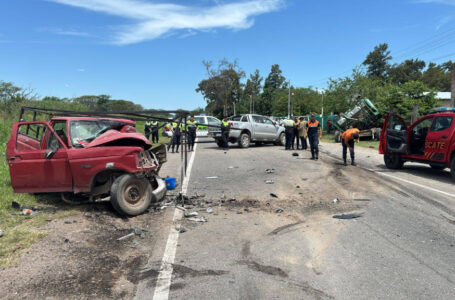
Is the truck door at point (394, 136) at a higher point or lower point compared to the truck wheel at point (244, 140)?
higher

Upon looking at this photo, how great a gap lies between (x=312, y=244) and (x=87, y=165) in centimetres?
386

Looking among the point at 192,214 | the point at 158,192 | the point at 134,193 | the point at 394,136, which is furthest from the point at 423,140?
the point at 134,193

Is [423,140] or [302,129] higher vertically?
[302,129]

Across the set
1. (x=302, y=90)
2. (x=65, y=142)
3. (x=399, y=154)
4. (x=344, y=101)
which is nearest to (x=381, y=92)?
(x=344, y=101)

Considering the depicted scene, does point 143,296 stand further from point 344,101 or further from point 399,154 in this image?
→ point 344,101

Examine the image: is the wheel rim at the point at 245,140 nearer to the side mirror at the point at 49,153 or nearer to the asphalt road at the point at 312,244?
the asphalt road at the point at 312,244

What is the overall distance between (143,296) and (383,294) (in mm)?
2315

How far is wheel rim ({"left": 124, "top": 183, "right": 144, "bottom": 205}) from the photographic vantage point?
5934mm

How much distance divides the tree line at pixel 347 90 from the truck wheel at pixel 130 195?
18.3 metres

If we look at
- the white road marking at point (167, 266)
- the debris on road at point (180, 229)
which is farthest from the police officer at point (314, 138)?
the debris on road at point (180, 229)

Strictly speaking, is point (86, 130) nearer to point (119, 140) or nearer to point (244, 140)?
point (119, 140)

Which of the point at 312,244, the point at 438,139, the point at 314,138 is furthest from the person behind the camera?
the point at 314,138

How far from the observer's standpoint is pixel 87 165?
5809 millimetres

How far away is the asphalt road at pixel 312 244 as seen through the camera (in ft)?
11.3
